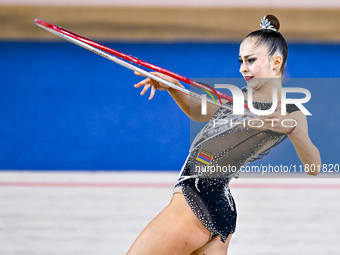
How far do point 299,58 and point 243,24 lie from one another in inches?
29.8

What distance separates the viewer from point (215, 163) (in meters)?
1.14

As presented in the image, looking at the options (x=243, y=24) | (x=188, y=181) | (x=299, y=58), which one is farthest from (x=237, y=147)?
(x=299, y=58)

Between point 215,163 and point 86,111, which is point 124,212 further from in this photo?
point 215,163

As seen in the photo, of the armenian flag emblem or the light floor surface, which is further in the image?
the light floor surface

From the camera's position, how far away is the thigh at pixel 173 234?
1.08m

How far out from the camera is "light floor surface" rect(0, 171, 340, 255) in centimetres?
232

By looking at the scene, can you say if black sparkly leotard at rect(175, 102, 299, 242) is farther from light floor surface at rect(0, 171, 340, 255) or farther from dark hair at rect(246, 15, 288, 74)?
light floor surface at rect(0, 171, 340, 255)

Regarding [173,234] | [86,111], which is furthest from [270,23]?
[86,111]

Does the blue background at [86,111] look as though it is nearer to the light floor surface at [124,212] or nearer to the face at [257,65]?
the light floor surface at [124,212]

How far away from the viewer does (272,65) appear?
114cm

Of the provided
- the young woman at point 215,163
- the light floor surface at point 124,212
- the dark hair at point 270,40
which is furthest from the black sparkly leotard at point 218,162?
the light floor surface at point 124,212

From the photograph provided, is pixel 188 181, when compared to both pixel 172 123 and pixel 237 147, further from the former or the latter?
pixel 172 123

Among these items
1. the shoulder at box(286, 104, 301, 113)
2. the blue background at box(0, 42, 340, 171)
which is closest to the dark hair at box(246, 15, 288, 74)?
the shoulder at box(286, 104, 301, 113)

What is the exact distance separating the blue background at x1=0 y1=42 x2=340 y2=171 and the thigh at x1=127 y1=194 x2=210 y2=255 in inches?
132
